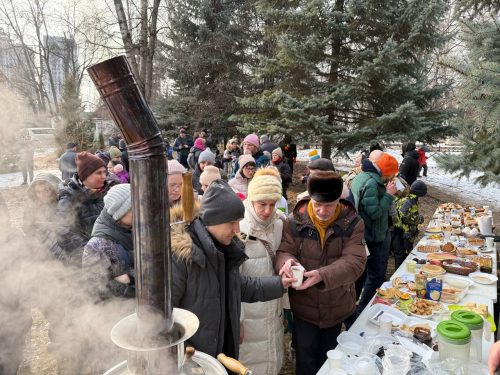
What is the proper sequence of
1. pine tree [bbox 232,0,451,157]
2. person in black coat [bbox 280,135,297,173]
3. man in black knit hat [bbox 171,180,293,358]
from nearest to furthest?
man in black knit hat [bbox 171,180,293,358], pine tree [bbox 232,0,451,157], person in black coat [bbox 280,135,297,173]

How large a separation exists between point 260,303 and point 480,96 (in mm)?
7366

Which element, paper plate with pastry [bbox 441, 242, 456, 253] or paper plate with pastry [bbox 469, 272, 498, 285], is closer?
paper plate with pastry [bbox 469, 272, 498, 285]

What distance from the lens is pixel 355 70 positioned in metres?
10.6

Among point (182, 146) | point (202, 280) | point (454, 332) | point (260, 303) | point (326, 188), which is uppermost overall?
point (182, 146)

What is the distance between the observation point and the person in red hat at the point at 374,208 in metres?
4.65

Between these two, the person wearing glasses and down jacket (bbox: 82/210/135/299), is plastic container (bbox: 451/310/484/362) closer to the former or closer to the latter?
down jacket (bbox: 82/210/135/299)

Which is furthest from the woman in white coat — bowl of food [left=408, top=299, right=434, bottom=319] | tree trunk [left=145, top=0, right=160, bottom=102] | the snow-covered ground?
tree trunk [left=145, top=0, right=160, bottom=102]

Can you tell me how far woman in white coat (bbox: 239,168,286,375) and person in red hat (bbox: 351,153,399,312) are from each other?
2165mm

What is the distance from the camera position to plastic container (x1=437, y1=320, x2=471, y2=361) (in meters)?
2.17

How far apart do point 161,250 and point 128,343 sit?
0.24 m

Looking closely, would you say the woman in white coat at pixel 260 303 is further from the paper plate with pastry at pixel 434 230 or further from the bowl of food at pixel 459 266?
the paper plate with pastry at pixel 434 230

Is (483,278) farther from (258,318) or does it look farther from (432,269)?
(258,318)

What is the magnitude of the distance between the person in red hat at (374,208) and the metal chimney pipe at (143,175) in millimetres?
4178

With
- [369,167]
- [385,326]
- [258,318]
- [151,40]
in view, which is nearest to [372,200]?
[369,167]
